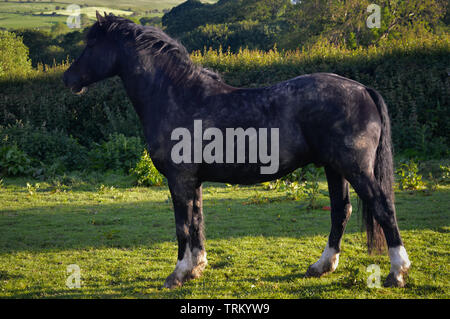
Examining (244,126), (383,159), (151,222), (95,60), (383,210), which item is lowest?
(151,222)

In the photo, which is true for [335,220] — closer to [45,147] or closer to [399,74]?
[399,74]

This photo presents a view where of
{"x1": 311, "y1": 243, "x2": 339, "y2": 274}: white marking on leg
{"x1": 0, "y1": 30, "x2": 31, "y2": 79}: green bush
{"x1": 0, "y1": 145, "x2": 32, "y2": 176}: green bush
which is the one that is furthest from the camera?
{"x1": 0, "y1": 30, "x2": 31, "y2": 79}: green bush

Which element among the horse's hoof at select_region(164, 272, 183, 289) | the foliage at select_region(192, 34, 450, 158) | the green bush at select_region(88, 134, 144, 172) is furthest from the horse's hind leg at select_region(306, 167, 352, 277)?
the foliage at select_region(192, 34, 450, 158)

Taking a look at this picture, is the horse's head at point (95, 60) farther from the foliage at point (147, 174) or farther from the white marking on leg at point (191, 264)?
the foliage at point (147, 174)

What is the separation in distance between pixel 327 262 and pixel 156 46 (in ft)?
9.74

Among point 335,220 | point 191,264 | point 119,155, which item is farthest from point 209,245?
point 119,155

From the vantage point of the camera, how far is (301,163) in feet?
13.3

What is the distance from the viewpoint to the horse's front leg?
13.3 ft

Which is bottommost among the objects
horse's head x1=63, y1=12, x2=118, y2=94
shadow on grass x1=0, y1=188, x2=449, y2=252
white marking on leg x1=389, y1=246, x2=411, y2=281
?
shadow on grass x1=0, y1=188, x2=449, y2=252

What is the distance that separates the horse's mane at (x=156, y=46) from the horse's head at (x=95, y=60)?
0.02 metres

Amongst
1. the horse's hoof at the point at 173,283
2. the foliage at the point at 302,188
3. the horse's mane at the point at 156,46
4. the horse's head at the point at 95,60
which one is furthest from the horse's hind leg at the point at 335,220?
the foliage at the point at 302,188

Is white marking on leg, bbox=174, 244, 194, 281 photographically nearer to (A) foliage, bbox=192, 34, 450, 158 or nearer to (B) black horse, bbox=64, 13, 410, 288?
(B) black horse, bbox=64, 13, 410, 288

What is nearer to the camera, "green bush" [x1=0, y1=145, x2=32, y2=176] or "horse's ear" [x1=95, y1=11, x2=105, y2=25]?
"horse's ear" [x1=95, y1=11, x2=105, y2=25]

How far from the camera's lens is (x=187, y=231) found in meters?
4.16
